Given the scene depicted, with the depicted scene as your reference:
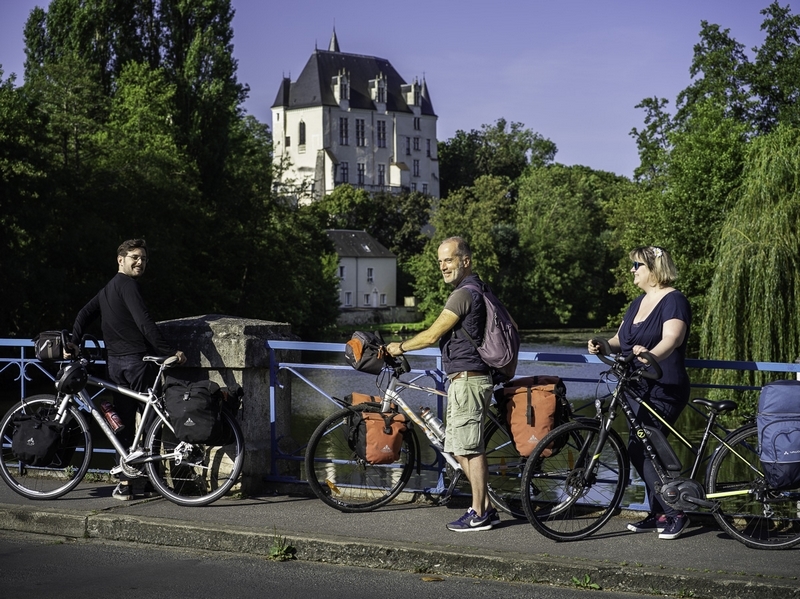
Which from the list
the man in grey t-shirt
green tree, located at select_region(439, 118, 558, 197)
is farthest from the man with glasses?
green tree, located at select_region(439, 118, 558, 197)

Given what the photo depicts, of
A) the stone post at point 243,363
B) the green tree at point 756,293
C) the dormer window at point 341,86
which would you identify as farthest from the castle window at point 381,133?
the stone post at point 243,363

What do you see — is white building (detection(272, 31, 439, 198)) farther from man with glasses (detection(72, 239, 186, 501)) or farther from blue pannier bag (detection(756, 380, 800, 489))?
Result: blue pannier bag (detection(756, 380, 800, 489))

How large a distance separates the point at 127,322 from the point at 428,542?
8.84 feet

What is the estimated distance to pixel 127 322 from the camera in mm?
7492

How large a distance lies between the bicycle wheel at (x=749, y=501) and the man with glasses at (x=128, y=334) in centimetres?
351

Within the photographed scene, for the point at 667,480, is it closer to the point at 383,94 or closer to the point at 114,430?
the point at 114,430

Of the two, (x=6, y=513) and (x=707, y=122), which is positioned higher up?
(x=707, y=122)

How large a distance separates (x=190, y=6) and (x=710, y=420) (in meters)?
45.6

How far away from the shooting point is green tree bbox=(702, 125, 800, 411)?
61.9ft

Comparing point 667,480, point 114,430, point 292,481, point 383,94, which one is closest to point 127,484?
Answer: point 114,430

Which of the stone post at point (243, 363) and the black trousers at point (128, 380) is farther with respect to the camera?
the stone post at point (243, 363)

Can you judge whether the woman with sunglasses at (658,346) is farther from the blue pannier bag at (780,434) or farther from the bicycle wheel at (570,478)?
the blue pannier bag at (780,434)

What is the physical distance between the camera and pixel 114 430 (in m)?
7.57

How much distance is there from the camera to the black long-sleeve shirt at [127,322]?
7363 mm
